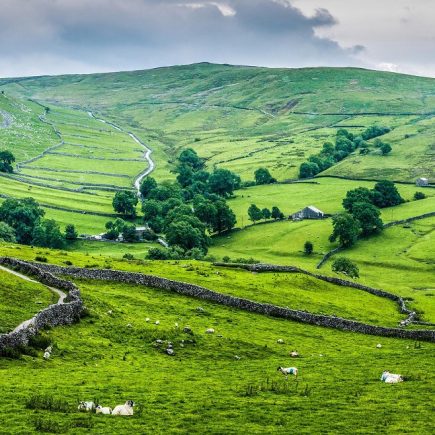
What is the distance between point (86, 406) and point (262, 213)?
149 meters

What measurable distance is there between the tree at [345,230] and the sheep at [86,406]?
124 m

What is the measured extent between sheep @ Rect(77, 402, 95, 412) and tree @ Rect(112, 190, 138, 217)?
493 ft

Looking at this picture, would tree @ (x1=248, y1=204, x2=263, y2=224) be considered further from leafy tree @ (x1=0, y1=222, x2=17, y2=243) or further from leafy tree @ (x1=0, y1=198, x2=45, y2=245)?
leafy tree @ (x1=0, y1=222, x2=17, y2=243)

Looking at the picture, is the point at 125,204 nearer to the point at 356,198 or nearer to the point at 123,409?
the point at 356,198

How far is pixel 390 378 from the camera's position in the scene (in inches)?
1625

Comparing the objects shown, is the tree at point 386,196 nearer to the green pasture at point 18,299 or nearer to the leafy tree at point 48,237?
the leafy tree at point 48,237

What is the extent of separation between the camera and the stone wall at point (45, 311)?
39.3 m

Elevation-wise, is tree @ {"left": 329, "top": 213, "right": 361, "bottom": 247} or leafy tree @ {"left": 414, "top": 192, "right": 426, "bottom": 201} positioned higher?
leafy tree @ {"left": 414, "top": 192, "right": 426, "bottom": 201}

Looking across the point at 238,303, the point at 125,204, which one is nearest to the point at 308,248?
the point at 125,204

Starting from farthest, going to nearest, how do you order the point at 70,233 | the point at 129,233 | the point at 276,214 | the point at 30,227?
1. the point at 276,214
2. the point at 129,233
3. the point at 70,233
4. the point at 30,227

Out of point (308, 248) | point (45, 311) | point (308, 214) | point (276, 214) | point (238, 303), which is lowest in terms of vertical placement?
point (308, 248)

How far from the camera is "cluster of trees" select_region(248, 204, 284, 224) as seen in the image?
578ft

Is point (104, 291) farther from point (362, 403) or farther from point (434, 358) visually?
point (362, 403)

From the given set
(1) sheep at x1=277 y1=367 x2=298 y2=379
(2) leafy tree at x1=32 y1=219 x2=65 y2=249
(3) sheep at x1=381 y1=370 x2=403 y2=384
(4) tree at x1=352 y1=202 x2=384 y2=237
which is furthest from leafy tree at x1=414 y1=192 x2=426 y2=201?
(1) sheep at x1=277 y1=367 x2=298 y2=379
